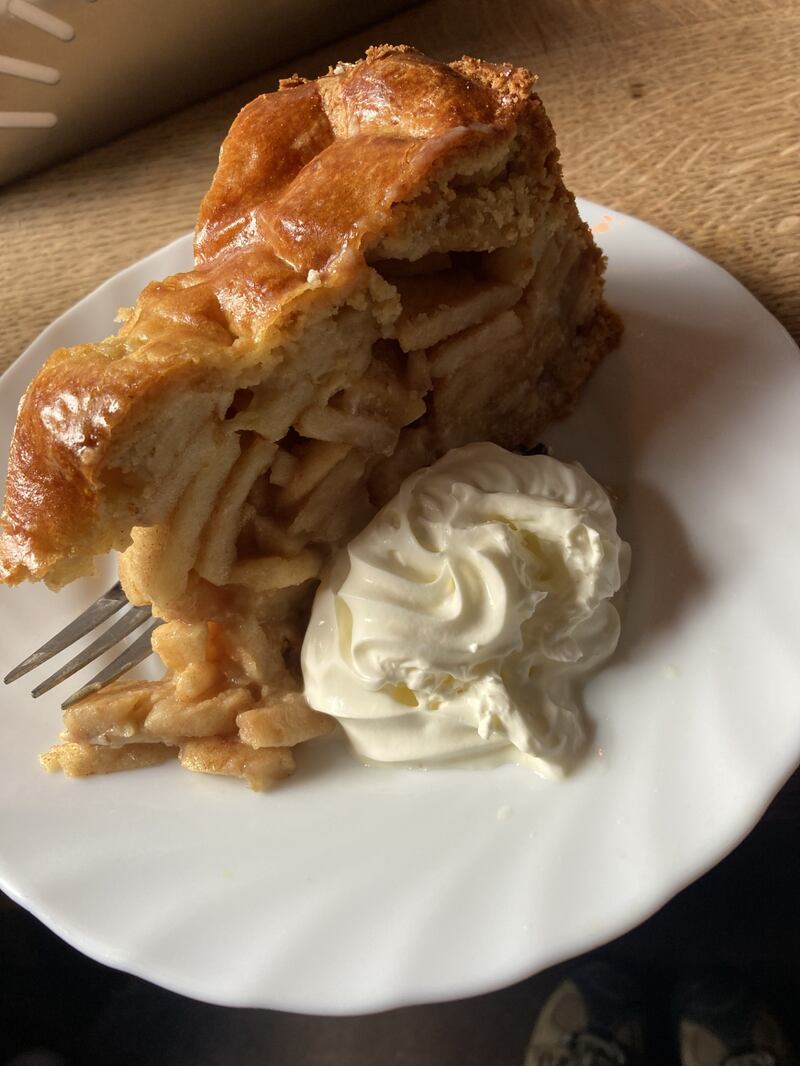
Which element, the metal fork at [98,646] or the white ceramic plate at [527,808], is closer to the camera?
the white ceramic plate at [527,808]

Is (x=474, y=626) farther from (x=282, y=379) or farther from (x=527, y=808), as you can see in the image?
(x=282, y=379)

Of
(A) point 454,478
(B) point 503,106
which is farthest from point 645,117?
(A) point 454,478

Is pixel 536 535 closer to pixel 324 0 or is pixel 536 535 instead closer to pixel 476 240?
pixel 476 240

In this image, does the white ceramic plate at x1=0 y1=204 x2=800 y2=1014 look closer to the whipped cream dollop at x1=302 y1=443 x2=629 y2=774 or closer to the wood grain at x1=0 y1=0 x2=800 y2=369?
the whipped cream dollop at x1=302 y1=443 x2=629 y2=774

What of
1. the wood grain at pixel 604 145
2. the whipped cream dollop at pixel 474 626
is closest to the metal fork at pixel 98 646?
the whipped cream dollop at pixel 474 626

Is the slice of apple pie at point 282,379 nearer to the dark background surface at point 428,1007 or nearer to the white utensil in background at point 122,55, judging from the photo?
the dark background surface at point 428,1007
